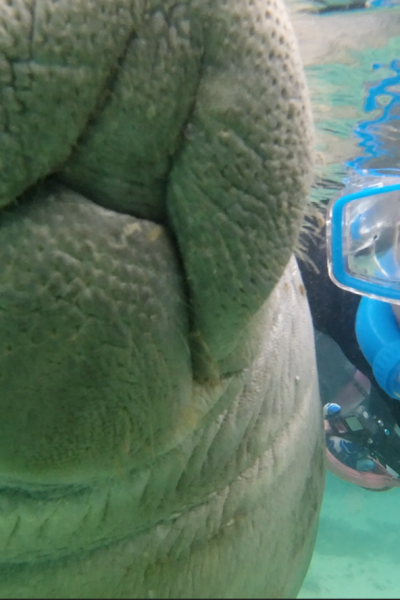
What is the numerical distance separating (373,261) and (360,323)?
1.60 ft

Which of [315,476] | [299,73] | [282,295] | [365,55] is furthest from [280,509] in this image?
[365,55]

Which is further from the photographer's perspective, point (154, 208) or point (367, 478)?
point (367, 478)

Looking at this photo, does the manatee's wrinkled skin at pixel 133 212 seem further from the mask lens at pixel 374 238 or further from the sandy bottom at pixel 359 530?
the sandy bottom at pixel 359 530

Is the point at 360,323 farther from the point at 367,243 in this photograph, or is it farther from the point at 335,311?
the point at 335,311

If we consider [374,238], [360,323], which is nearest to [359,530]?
[360,323]

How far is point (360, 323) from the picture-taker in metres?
3.88

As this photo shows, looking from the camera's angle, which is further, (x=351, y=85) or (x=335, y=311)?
(x=335, y=311)

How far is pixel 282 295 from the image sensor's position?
1812mm

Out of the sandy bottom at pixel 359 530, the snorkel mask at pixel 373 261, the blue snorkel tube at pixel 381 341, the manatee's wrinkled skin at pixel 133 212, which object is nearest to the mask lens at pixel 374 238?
the snorkel mask at pixel 373 261

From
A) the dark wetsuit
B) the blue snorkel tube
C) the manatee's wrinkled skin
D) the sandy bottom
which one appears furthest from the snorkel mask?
the sandy bottom

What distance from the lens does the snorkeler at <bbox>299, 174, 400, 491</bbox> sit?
3.30 meters

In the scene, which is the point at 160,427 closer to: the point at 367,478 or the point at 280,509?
the point at 280,509

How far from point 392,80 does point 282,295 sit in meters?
2.65

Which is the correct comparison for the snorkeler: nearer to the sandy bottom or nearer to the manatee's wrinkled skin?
the manatee's wrinkled skin
